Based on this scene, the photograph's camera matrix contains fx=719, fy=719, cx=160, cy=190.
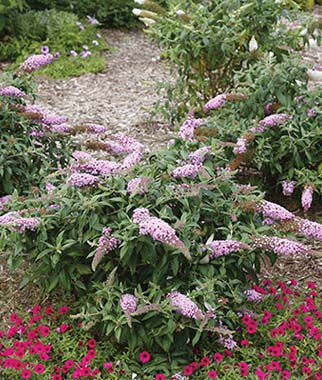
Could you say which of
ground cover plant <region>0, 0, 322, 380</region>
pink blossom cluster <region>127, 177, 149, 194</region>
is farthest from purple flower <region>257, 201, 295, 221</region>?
pink blossom cluster <region>127, 177, 149, 194</region>

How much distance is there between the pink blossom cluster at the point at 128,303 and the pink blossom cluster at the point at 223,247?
1.35ft

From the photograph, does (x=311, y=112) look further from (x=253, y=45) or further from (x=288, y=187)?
(x=253, y=45)

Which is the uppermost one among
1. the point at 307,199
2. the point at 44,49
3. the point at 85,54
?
the point at 307,199

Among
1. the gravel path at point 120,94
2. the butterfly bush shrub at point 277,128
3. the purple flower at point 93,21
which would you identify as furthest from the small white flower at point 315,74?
the purple flower at point 93,21

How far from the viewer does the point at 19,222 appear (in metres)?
3.22

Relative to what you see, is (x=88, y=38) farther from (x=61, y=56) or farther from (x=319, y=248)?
(x=319, y=248)

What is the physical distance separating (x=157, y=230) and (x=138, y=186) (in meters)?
0.36

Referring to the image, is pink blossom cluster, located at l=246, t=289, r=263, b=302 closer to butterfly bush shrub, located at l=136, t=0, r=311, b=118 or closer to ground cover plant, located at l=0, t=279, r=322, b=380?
ground cover plant, located at l=0, t=279, r=322, b=380

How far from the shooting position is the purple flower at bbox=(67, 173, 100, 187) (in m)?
3.29

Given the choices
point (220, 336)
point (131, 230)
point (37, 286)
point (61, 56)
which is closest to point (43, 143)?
point (37, 286)

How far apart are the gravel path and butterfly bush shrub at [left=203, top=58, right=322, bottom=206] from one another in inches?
52.8

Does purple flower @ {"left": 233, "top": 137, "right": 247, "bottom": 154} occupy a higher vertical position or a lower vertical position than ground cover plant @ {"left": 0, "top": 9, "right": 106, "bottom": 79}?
higher

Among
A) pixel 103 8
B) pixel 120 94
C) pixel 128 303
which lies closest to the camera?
pixel 128 303

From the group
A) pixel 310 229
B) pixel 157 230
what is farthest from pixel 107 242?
pixel 310 229
